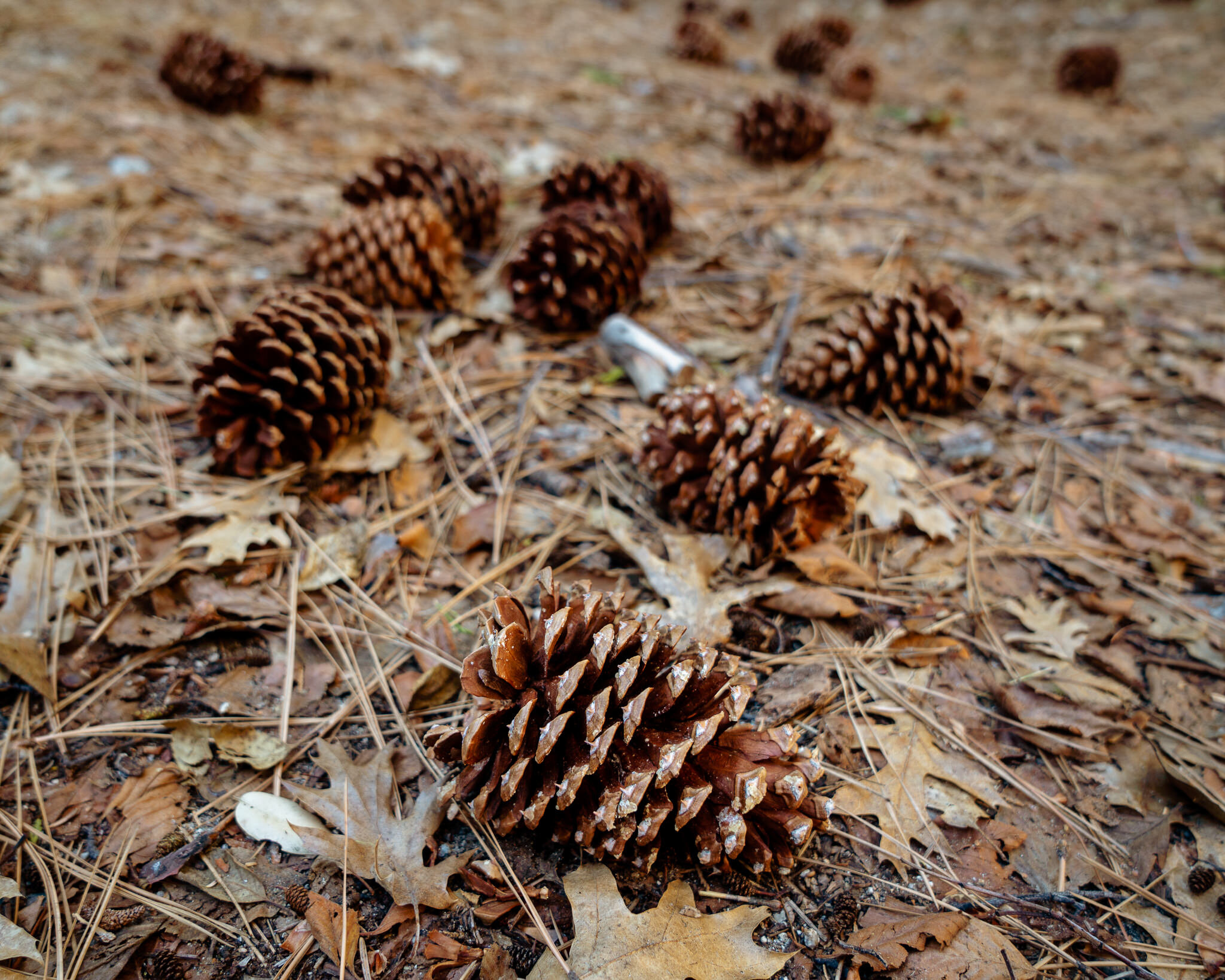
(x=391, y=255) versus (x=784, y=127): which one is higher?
(x=784, y=127)

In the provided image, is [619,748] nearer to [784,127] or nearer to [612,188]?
[612,188]

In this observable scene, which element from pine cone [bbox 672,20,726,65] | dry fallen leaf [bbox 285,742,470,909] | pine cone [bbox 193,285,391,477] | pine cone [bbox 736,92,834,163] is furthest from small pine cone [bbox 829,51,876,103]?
dry fallen leaf [bbox 285,742,470,909]

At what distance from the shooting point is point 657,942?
1.26 meters

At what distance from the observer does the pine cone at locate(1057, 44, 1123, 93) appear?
5598 mm

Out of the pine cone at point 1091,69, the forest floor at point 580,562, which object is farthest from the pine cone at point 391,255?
the pine cone at point 1091,69

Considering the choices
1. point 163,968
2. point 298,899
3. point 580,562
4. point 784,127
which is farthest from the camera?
point 784,127

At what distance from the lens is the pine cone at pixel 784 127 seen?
4.02 metres

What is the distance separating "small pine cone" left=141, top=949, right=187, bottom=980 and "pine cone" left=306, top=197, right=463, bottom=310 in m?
2.18

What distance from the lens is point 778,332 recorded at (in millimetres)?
2795

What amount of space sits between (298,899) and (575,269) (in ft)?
7.13

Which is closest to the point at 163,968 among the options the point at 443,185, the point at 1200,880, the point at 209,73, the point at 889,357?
the point at 1200,880

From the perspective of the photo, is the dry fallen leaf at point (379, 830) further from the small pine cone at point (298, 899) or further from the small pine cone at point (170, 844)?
the small pine cone at point (170, 844)

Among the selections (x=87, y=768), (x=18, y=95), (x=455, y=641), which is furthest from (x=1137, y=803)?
(x=18, y=95)

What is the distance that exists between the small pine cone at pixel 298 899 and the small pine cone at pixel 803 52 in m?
6.76
